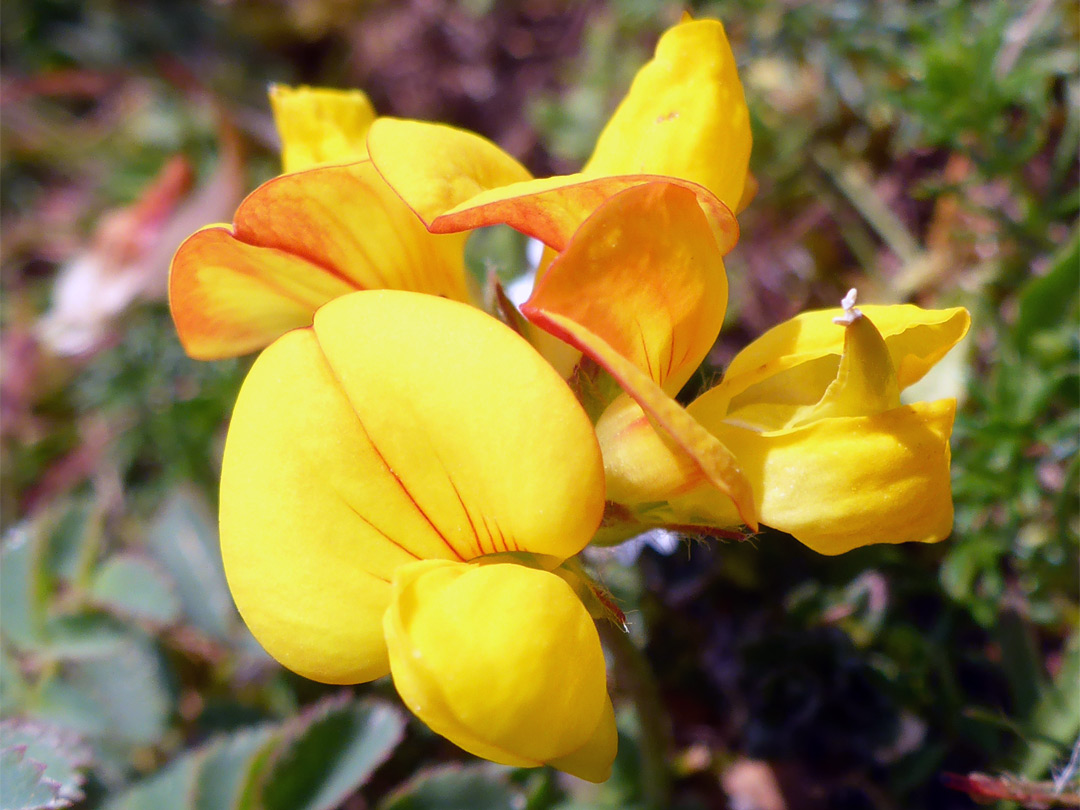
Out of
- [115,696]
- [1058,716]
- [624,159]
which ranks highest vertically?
[624,159]

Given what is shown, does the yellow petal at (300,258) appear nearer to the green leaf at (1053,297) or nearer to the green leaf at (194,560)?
the green leaf at (194,560)

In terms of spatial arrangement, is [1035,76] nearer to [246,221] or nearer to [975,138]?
[975,138]

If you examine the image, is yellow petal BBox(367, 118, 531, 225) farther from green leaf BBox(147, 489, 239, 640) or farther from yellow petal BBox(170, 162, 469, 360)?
green leaf BBox(147, 489, 239, 640)

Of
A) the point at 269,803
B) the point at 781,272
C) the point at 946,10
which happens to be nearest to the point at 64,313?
the point at 269,803

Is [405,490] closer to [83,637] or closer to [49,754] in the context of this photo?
[49,754]

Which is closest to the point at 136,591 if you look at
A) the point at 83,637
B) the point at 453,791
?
the point at 83,637

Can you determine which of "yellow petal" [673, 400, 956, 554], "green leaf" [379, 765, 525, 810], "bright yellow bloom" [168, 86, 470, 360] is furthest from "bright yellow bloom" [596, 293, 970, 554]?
"green leaf" [379, 765, 525, 810]
